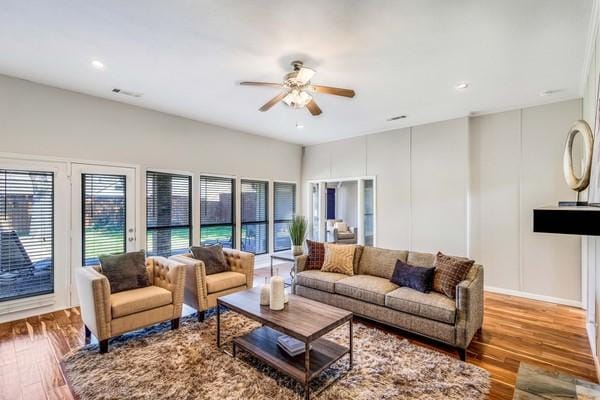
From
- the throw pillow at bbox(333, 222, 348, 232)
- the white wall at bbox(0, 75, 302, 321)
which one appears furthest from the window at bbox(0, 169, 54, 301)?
the throw pillow at bbox(333, 222, 348, 232)

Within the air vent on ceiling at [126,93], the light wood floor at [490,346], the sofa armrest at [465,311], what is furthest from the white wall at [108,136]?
the sofa armrest at [465,311]

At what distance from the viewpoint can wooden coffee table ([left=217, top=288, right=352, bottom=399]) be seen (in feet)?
7.26

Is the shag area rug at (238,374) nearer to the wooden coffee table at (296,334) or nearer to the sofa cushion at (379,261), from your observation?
the wooden coffee table at (296,334)

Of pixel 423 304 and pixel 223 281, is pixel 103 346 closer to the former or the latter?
pixel 223 281

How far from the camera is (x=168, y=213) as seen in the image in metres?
5.06

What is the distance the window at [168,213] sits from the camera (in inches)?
191

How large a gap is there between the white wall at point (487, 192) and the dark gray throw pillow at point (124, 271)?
435 cm

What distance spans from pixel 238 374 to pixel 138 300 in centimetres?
136

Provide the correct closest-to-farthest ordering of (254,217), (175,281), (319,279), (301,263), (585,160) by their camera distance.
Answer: (585,160)
(175,281)
(319,279)
(301,263)
(254,217)

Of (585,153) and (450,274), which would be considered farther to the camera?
(450,274)

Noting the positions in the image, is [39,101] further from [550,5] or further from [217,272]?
[550,5]

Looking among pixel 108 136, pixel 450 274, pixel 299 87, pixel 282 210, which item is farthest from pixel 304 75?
pixel 282 210

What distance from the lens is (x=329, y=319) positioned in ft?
8.07

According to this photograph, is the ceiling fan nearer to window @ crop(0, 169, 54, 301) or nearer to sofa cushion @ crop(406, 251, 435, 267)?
sofa cushion @ crop(406, 251, 435, 267)
